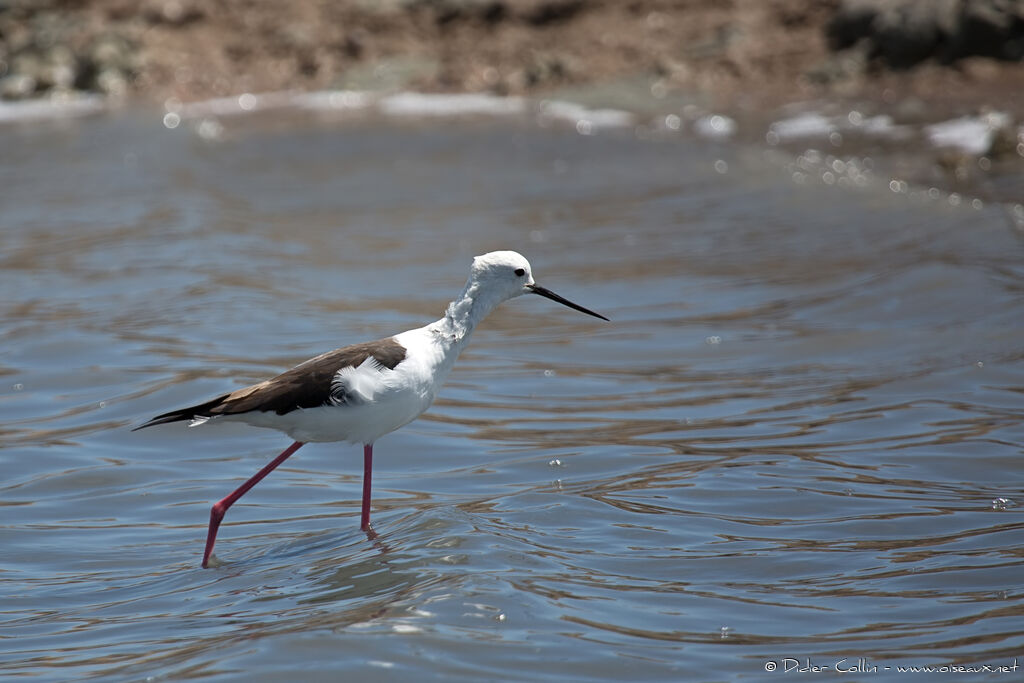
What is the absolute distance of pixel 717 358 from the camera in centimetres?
875

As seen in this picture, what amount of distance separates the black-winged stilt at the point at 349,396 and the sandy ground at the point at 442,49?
997 cm

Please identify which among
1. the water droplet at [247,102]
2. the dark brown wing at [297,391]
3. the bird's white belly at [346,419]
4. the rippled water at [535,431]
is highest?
the dark brown wing at [297,391]

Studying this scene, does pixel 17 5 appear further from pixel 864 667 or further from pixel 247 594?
pixel 864 667

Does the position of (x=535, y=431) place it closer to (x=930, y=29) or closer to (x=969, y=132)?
(x=969, y=132)

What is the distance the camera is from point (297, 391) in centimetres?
575

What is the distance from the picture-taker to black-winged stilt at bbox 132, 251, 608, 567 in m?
5.74

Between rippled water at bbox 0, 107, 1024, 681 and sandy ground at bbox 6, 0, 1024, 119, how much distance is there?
223 cm

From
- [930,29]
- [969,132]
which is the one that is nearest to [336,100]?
[930,29]

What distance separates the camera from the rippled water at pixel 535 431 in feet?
16.1

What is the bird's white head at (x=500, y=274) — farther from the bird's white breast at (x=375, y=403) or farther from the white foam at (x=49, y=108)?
the white foam at (x=49, y=108)

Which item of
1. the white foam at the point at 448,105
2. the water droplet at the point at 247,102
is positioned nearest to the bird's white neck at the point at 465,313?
the white foam at the point at 448,105

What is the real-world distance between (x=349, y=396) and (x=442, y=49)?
12.1 meters

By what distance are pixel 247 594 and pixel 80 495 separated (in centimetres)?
188

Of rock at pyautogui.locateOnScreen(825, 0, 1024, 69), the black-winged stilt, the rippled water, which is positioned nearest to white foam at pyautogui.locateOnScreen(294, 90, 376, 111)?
the rippled water
